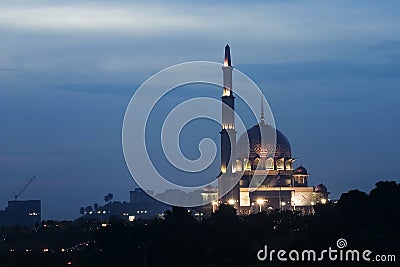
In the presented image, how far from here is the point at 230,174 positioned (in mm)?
123938

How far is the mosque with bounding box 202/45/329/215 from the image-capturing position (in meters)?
123

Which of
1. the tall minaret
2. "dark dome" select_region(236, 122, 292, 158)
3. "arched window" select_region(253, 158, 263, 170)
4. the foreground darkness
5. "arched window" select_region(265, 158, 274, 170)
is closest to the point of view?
the foreground darkness

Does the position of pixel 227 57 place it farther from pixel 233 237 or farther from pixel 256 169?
pixel 233 237

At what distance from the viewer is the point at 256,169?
409 feet

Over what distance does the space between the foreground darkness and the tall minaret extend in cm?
4346

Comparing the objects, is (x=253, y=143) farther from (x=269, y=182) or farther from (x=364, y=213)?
(x=364, y=213)

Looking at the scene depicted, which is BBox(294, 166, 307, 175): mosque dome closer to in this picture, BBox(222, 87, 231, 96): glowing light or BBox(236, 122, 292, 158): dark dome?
BBox(236, 122, 292, 158): dark dome

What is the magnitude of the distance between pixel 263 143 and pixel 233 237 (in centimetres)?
6122

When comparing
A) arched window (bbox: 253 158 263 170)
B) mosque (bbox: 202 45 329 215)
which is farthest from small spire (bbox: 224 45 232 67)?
arched window (bbox: 253 158 263 170)

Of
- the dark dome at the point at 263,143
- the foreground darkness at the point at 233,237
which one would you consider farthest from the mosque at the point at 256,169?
the foreground darkness at the point at 233,237

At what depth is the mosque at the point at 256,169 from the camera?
404 ft

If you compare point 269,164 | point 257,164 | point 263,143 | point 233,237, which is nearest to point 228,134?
point 263,143

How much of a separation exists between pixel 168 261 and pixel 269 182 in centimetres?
6781

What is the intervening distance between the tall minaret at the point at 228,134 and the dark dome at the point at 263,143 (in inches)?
55.0
